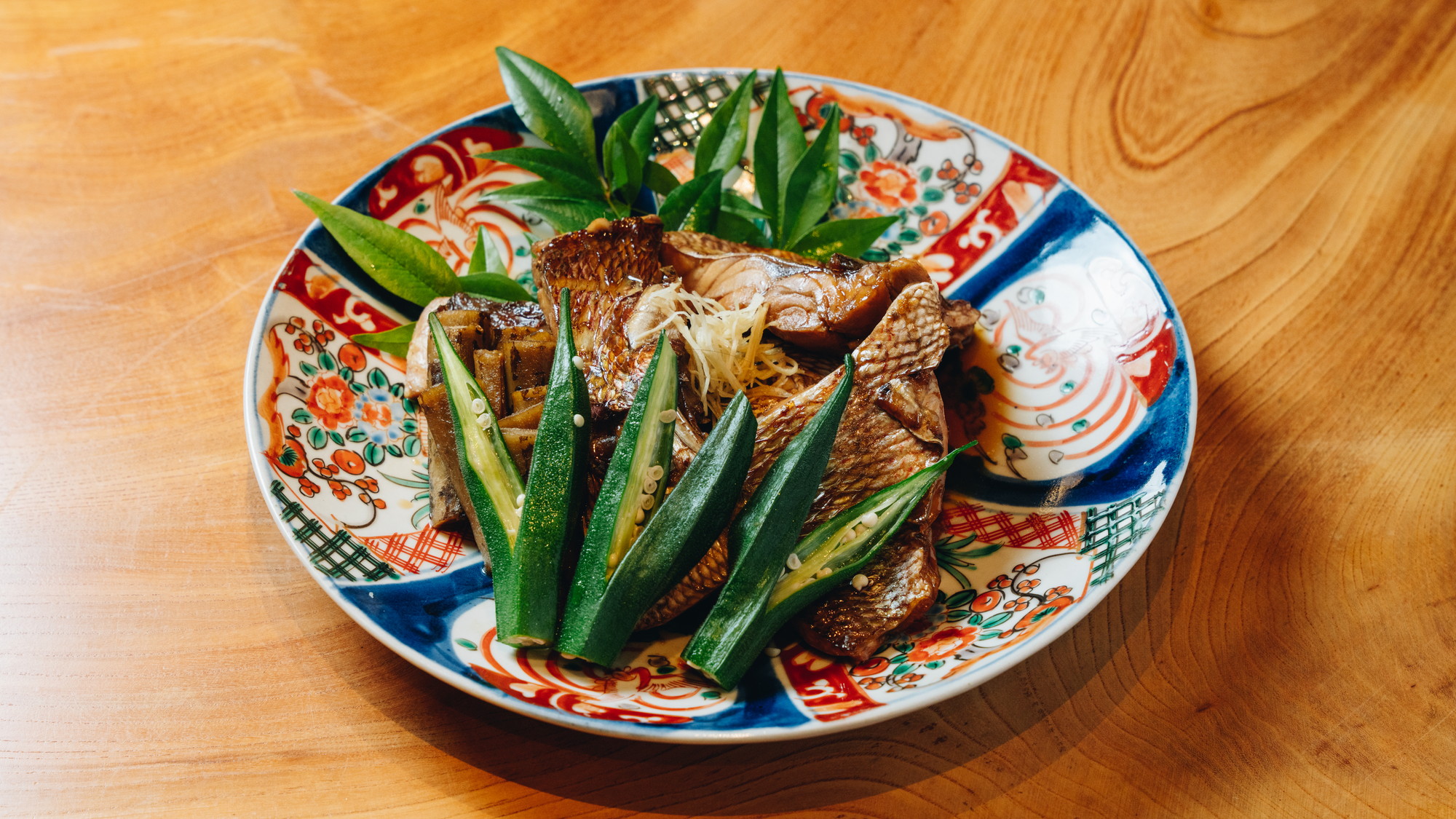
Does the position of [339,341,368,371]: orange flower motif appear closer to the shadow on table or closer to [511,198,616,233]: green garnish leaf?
[511,198,616,233]: green garnish leaf

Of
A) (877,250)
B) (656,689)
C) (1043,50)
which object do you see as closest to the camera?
(656,689)

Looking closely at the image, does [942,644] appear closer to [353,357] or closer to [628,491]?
[628,491]

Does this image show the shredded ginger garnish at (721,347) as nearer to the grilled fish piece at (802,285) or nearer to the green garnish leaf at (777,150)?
the grilled fish piece at (802,285)

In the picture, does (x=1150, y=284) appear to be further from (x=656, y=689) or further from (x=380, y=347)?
(x=380, y=347)

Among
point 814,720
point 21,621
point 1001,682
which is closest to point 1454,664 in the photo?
point 1001,682

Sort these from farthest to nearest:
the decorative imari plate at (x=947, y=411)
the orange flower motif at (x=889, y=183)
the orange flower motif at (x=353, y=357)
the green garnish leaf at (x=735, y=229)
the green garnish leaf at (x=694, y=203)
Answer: the orange flower motif at (x=889, y=183)
the green garnish leaf at (x=735, y=229)
the green garnish leaf at (x=694, y=203)
the orange flower motif at (x=353, y=357)
the decorative imari plate at (x=947, y=411)

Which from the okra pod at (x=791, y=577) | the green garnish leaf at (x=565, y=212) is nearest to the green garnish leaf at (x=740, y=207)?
the green garnish leaf at (x=565, y=212)

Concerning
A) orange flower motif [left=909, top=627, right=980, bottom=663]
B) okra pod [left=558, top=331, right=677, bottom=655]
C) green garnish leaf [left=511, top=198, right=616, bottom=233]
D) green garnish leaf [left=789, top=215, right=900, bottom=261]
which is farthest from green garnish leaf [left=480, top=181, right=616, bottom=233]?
orange flower motif [left=909, top=627, right=980, bottom=663]

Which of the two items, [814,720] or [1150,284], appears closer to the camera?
[814,720]
